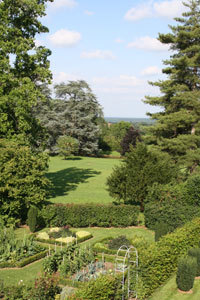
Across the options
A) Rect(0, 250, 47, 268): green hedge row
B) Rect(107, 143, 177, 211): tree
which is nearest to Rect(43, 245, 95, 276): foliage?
Rect(0, 250, 47, 268): green hedge row

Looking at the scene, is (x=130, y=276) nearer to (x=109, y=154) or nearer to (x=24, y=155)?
(x=24, y=155)

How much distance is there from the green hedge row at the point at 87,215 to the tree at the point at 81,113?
45.7 meters

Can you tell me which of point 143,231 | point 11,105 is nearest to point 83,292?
point 143,231

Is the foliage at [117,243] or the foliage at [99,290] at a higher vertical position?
the foliage at [99,290]

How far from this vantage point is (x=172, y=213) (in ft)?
69.5

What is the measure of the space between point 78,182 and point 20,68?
18551mm

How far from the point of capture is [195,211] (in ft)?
69.8

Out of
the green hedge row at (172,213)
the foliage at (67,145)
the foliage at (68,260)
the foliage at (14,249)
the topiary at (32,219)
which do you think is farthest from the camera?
the foliage at (67,145)

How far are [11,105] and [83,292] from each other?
20.5 meters

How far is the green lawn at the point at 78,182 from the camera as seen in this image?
33344mm

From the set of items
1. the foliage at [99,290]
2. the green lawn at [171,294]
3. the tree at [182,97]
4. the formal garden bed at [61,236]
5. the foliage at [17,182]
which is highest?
the tree at [182,97]

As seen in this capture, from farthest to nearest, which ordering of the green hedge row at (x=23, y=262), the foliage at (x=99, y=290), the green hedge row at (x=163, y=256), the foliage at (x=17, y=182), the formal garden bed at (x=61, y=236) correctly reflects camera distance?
the foliage at (x=17, y=182), the formal garden bed at (x=61, y=236), the green hedge row at (x=23, y=262), the green hedge row at (x=163, y=256), the foliage at (x=99, y=290)

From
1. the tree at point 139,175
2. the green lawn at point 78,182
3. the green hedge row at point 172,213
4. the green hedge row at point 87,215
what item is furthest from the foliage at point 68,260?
the green lawn at point 78,182

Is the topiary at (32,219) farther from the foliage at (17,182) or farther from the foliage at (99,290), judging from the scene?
the foliage at (99,290)
